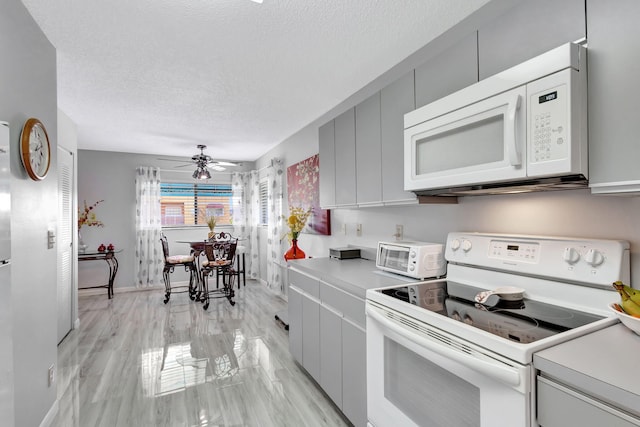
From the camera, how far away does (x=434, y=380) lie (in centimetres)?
123

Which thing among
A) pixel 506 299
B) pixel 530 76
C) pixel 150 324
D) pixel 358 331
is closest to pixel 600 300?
pixel 506 299

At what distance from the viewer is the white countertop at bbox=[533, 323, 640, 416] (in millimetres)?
726

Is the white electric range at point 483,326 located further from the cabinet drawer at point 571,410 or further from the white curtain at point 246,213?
the white curtain at point 246,213

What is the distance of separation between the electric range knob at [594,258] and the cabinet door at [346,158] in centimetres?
141

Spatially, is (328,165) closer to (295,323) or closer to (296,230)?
(296,230)

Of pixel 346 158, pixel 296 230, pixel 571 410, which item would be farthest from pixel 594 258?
pixel 296 230

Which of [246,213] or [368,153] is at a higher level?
[368,153]

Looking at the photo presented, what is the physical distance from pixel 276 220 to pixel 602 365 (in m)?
4.32

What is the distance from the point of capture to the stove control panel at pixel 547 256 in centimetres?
115

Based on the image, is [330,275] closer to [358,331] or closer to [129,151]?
[358,331]

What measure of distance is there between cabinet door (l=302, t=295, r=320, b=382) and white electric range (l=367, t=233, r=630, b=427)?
73 cm

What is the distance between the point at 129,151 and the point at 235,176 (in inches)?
72.0

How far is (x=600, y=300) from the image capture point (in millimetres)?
1166

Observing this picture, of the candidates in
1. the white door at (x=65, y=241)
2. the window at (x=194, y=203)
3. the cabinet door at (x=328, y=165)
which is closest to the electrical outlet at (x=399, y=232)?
the cabinet door at (x=328, y=165)
